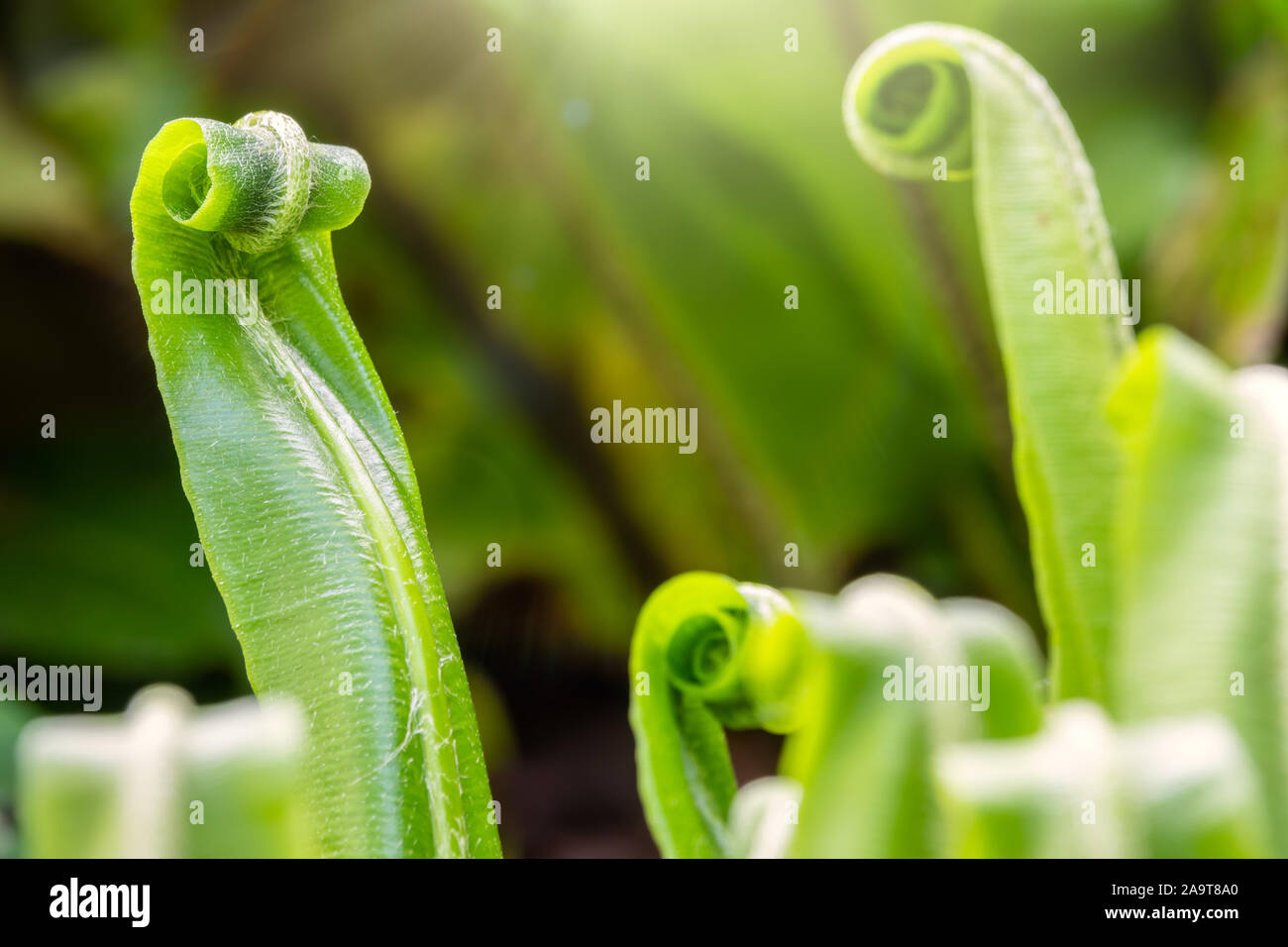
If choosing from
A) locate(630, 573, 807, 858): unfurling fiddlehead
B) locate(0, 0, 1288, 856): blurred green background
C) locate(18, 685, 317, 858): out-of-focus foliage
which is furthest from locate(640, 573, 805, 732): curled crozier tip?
locate(0, 0, 1288, 856): blurred green background

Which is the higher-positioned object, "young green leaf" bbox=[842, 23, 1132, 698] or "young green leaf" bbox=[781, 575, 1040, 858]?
"young green leaf" bbox=[842, 23, 1132, 698]

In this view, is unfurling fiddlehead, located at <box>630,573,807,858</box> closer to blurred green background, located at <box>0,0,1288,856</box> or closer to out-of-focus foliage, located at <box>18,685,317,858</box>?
out-of-focus foliage, located at <box>18,685,317,858</box>

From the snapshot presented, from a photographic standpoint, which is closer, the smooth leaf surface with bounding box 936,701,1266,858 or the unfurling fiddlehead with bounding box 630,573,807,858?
the smooth leaf surface with bounding box 936,701,1266,858

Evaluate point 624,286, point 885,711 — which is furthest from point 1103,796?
point 624,286

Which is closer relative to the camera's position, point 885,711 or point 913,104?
point 885,711

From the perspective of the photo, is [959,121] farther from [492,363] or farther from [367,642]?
[492,363]

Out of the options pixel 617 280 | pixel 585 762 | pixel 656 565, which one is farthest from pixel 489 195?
pixel 585 762

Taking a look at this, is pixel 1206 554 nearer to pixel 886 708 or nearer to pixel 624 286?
pixel 886 708

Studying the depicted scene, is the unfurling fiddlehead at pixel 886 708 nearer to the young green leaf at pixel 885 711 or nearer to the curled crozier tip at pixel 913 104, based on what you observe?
the young green leaf at pixel 885 711
